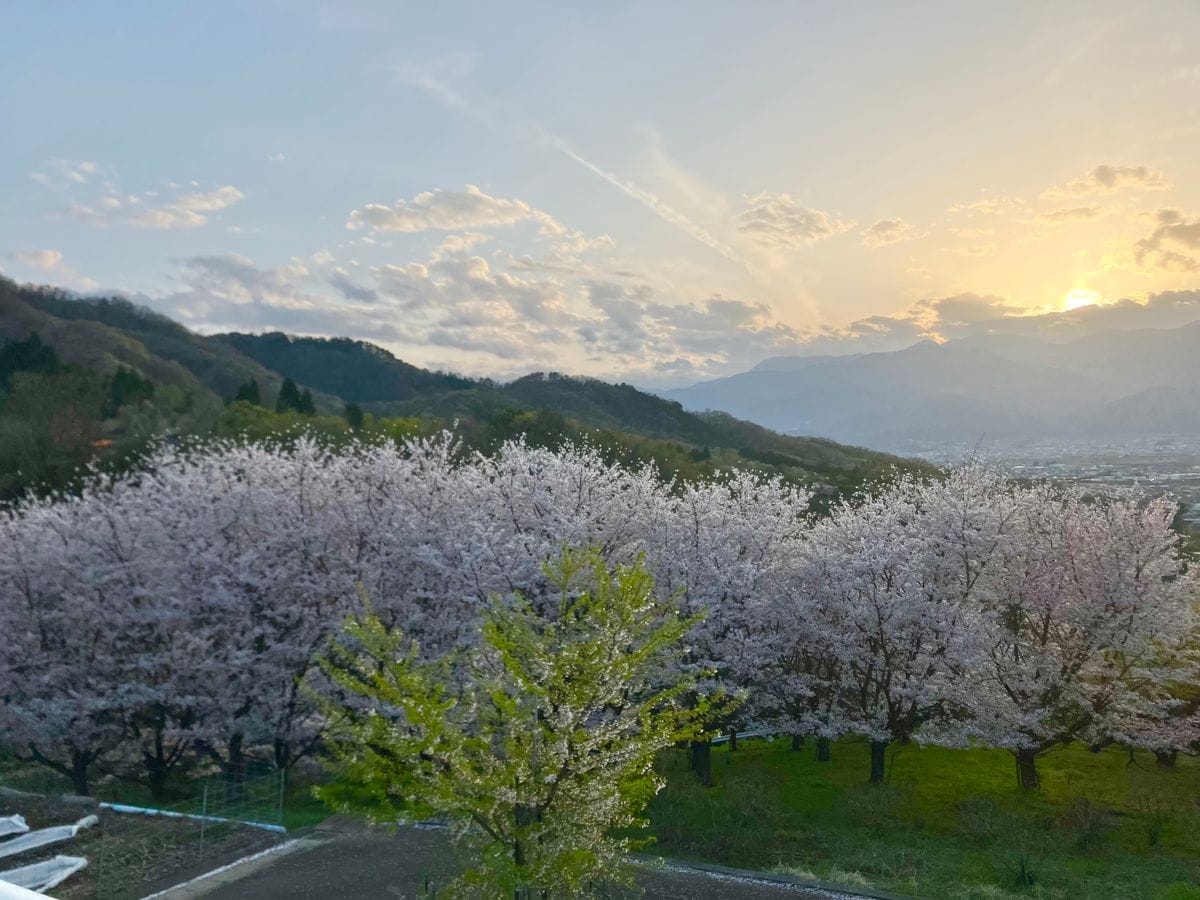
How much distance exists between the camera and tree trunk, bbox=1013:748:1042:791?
23.2 meters

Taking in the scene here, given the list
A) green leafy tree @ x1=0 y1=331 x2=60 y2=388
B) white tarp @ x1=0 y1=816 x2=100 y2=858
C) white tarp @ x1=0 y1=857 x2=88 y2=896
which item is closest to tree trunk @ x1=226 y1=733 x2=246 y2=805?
white tarp @ x1=0 y1=816 x2=100 y2=858

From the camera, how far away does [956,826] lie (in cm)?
1992

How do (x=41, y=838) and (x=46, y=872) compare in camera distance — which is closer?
(x=46, y=872)

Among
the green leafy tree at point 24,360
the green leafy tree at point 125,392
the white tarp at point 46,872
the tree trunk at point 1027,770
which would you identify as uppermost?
the green leafy tree at point 24,360

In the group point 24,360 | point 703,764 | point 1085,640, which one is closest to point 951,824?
point 703,764

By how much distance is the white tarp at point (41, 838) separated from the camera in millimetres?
15945

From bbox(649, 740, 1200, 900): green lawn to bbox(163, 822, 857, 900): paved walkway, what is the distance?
1.17 metres

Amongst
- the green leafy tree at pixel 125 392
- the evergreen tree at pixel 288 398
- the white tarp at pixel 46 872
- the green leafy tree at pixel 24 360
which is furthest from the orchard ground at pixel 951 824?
the green leafy tree at pixel 24 360

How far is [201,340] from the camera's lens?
584 ft

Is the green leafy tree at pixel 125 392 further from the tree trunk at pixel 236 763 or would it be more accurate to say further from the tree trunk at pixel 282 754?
the tree trunk at pixel 282 754

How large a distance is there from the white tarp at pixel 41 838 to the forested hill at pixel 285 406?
65.8ft

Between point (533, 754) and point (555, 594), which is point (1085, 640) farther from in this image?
point (533, 754)

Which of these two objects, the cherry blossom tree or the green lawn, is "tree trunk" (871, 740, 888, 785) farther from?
the cherry blossom tree

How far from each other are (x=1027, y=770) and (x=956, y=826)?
4878mm
